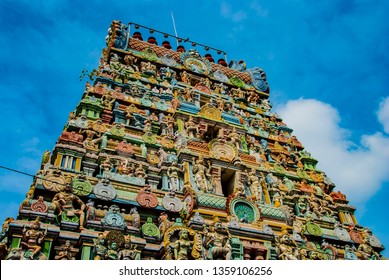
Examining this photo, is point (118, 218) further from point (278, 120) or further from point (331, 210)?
point (278, 120)

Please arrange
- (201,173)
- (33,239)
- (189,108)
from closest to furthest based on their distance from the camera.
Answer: (33,239) → (201,173) → (189,108)

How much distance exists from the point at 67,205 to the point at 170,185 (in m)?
3.89

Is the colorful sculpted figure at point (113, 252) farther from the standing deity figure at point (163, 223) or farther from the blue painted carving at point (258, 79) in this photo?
the blue painted carving at point (258, 79)

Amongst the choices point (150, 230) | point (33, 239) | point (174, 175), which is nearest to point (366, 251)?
point (174, 175)

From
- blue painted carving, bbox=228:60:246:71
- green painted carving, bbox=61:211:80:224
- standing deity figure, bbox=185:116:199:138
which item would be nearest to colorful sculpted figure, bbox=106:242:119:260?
green painted carving, bbox=61:211:80:224

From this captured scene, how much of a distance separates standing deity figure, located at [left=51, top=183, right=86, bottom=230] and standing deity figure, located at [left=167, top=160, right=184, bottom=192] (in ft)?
11.2

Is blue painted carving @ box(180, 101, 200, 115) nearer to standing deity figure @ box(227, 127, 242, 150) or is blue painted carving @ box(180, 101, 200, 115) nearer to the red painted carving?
standing deity figure @ box(227, 127, 242, 150)

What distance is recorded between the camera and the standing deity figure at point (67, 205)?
11.2 metres

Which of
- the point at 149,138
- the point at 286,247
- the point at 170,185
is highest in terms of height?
the point at 149,138

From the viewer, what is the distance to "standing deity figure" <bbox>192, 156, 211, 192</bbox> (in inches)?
560

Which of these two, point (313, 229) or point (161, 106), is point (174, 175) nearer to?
point (161, 106)

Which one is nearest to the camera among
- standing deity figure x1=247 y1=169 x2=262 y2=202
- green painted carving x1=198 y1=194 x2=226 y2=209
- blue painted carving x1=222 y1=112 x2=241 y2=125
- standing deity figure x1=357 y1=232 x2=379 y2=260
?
green painted carving x1=198 y1=194 x2=226 y2=209

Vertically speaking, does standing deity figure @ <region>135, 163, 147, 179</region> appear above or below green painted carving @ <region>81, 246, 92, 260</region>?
above

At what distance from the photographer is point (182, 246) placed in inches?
432
